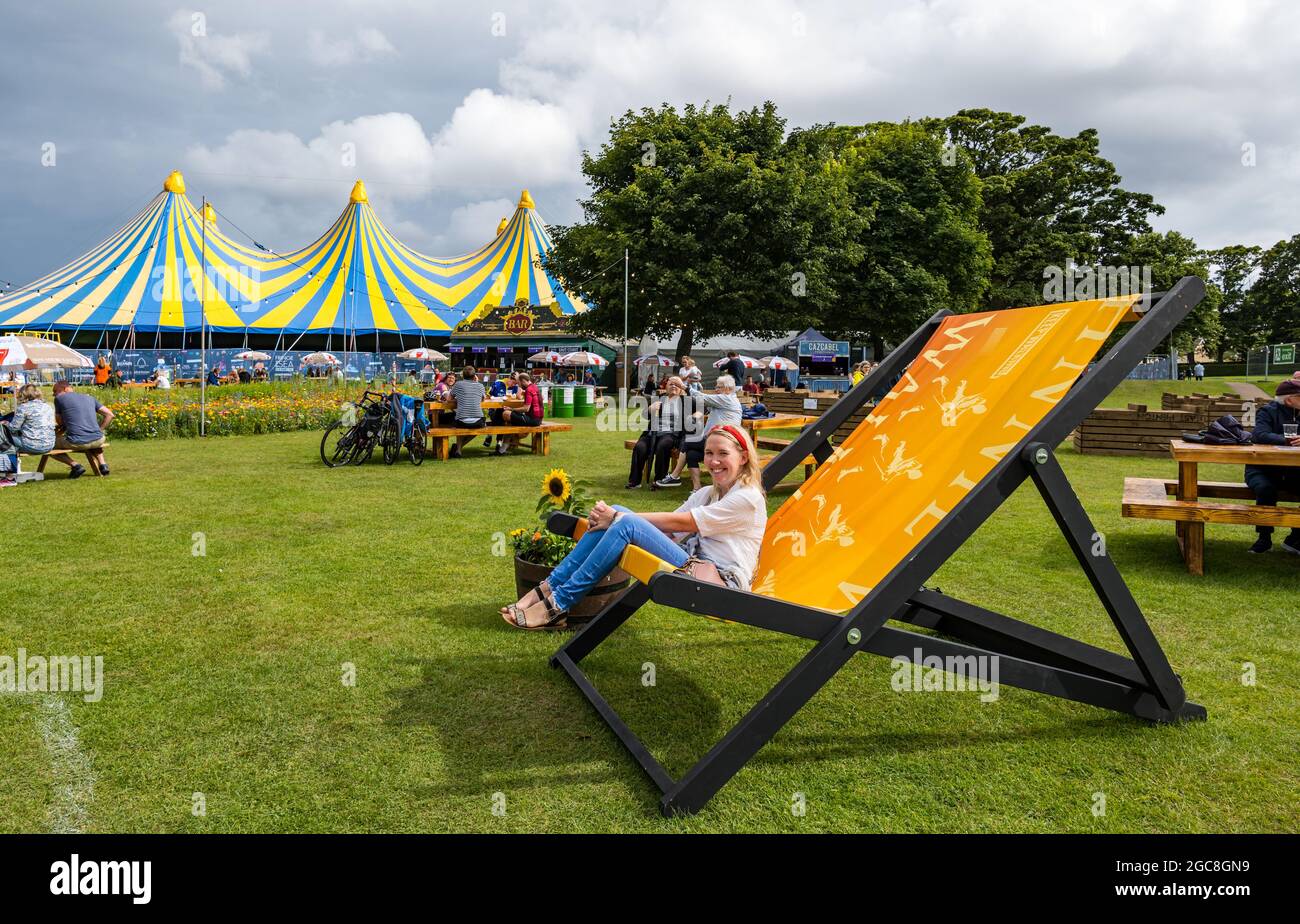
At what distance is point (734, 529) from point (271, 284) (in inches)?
1522

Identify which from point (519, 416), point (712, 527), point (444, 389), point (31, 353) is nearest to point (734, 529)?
point (712, 527)

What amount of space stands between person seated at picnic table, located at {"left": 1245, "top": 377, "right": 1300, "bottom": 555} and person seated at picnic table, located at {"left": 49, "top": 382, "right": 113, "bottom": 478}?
11.5m

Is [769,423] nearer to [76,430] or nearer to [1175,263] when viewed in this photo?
[76,430]

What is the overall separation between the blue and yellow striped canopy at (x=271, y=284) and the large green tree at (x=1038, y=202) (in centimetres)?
1970

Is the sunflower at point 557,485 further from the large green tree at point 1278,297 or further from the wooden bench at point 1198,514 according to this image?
the large green tree at point 1278,297

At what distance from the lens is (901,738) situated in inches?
129

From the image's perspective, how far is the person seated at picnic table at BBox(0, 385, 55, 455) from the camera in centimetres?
956

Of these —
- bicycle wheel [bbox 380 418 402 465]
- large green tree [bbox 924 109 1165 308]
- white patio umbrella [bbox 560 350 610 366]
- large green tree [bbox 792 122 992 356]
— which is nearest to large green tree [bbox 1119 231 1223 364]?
large green tree [bbox 924 109 1165 308]

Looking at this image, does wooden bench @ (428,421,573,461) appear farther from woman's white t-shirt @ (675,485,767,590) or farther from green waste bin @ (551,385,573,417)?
woman's white t-shirt @ (675,485,767,590)

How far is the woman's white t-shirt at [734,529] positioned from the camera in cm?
369

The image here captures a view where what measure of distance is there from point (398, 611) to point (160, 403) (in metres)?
13.5
